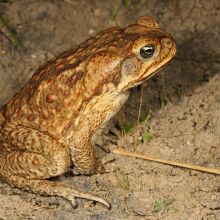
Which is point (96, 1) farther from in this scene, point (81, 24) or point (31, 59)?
point (31, 59)

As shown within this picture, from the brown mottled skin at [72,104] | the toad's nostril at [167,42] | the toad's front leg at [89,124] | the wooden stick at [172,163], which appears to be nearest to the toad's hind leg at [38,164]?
the brown mottled skin at [72,104]

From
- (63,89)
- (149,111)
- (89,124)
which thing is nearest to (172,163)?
(149,111)

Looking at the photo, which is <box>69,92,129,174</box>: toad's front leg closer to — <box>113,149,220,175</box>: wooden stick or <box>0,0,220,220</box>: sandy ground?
<box>0,0,220,220</box>: sandy ground

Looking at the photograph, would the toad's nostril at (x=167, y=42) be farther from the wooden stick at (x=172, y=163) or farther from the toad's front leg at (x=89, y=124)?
the wooden stick at (x=172, y=163)

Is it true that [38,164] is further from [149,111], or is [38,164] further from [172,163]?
[149,111]

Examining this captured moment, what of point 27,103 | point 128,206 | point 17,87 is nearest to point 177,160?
point 128,206

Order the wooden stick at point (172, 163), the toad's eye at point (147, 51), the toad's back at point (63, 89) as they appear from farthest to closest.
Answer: the wooden stick at point (172, 163) < the toad's back at point (63, 89) < the toad's eye at point (147, 51)
